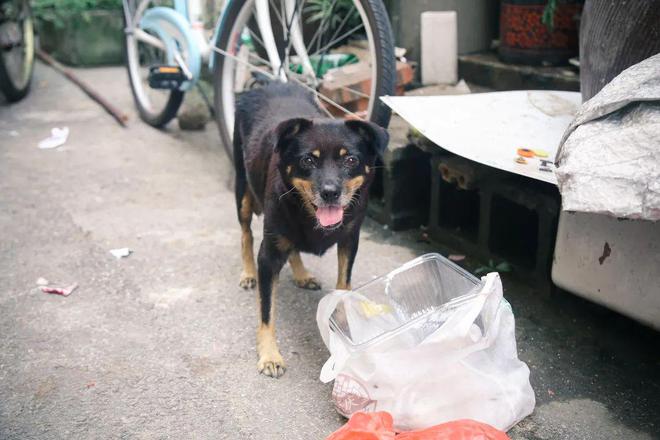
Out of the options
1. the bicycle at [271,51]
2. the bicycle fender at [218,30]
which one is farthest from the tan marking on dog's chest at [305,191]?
the bicycle fender at [218,30]

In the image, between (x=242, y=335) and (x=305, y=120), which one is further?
(x=242, y=335)

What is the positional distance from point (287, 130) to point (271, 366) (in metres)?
0.90

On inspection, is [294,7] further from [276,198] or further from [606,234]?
[606,234]

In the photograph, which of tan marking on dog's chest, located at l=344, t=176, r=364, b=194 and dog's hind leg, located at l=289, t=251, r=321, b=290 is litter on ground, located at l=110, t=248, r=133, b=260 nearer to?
dog's hind leg, located at l=289, t=251, r=321, b=290

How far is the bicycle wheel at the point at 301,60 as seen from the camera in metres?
3.19


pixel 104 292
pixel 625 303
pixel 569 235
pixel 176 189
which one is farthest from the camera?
pixel 176 189

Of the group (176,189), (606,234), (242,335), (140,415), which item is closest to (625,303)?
(606,234)

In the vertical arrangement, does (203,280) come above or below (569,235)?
below

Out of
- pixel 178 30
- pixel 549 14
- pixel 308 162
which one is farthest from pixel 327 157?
pixel 178 30

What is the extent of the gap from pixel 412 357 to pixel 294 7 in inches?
98.4

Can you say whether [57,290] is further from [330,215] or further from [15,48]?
[15,48]

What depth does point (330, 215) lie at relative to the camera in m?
2.26

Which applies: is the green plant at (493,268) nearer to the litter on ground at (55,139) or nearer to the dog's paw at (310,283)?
the dog's paw at (310,283)

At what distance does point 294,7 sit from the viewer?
3.74 meters
